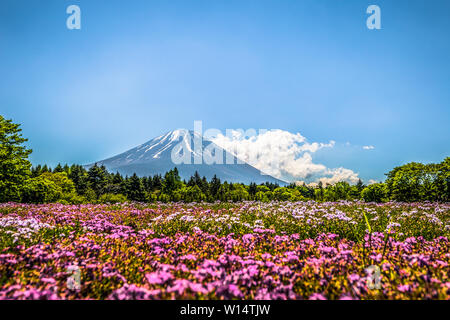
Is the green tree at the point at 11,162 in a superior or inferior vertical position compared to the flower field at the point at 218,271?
superior

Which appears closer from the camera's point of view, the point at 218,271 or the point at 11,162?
the point at 218,271

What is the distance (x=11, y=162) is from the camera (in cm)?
1714

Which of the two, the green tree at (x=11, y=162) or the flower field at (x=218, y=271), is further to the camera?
the green tree at (x=11, y=162)

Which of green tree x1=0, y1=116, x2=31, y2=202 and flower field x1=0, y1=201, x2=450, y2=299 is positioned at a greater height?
green tree x1=0, y1=116, x2=31, y2=202

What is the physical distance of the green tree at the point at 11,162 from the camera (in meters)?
17.2

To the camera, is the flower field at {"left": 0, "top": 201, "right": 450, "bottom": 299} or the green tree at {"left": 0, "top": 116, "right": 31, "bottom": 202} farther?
the green tree at {"left": 0, "top": 116, "right": 31, "bottom": 202}

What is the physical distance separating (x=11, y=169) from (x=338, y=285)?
23112mm

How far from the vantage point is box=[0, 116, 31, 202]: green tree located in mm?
17203

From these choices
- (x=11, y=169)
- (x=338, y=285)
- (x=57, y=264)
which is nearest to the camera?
(x=338, y=285)
